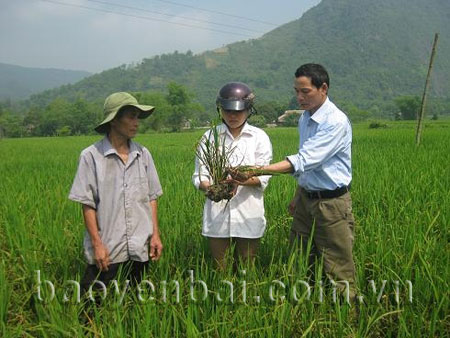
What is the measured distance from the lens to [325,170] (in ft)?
7.50

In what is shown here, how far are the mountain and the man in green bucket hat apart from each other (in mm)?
105361

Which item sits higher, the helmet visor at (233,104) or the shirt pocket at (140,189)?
the helmet visor at (233,104)

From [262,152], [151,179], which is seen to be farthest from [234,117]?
[151,179]

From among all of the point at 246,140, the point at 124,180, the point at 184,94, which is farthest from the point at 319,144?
the point at 184,94

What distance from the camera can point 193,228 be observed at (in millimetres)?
3396

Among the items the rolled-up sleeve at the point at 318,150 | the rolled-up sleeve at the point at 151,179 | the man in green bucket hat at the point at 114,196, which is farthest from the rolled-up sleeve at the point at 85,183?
the rolled-up sleeve at the point at 318,150

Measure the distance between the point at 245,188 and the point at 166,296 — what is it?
31.1 inches

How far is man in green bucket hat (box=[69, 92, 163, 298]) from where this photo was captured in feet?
6.89

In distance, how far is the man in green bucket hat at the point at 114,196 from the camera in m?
2.10

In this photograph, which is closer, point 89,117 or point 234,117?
point 234,117

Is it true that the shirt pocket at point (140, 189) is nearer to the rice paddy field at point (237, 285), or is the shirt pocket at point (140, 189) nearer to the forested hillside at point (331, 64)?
the rice paddy field at point (237, 285)

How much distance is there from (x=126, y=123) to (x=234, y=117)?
634 mm

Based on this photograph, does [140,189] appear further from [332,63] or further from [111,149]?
[332,63]

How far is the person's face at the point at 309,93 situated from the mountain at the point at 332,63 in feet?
344
